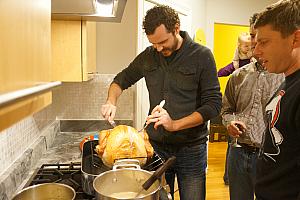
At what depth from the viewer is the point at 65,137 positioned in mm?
2395

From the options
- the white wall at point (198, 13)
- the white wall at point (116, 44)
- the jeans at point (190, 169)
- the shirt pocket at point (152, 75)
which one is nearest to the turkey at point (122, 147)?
the jeans at point (190, 169)

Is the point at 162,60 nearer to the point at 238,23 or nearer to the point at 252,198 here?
the point at 252,198

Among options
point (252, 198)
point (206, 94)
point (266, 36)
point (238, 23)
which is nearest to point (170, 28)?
point (206, 94)

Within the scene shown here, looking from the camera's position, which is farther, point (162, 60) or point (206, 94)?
point (162, 60)

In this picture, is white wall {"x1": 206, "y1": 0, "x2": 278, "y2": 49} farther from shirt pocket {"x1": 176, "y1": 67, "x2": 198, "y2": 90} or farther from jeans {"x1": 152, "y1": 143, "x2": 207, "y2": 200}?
jeans {"x1": 152, "y1": 143, "x2": 207, "y2": 200}

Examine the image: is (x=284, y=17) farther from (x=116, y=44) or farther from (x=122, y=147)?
(x=116, y=44)

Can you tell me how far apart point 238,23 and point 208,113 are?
279 centimetres

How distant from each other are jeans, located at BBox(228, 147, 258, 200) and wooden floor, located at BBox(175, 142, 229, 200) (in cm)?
116

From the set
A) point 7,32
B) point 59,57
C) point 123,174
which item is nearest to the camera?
point 7,32

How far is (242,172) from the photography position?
1886 millimetres

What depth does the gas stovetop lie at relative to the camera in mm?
1373

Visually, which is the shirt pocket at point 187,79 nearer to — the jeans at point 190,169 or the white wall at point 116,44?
the jeans at point 190,169

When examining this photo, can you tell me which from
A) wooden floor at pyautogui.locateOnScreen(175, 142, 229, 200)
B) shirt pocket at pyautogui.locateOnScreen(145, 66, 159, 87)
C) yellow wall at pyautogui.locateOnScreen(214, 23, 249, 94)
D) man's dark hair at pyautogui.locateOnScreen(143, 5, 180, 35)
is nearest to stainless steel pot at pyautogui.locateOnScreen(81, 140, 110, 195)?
shirt pocket at pyautogui.locateOnScreen(145, 66, 159, 87)

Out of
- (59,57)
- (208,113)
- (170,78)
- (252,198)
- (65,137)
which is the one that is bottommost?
(252,198)
